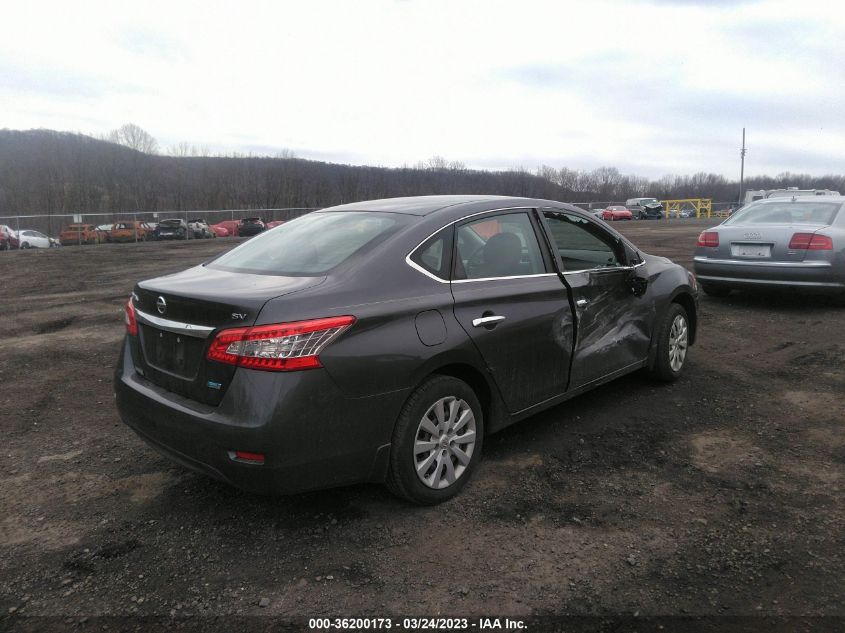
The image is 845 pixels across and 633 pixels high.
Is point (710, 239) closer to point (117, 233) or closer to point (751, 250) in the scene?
point (751, 250)

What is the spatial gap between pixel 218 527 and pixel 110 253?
2067 cm

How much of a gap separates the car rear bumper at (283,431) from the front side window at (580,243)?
179 centimetres

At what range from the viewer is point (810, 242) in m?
7.92

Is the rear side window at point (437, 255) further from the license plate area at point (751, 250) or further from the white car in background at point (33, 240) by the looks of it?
the white car in background at point (33, 240)

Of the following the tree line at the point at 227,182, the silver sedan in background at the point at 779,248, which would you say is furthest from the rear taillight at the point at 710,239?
the tree line at the point at 227,182

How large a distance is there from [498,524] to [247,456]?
4.26 ft

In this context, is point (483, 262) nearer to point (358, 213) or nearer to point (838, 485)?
point (358, 213)

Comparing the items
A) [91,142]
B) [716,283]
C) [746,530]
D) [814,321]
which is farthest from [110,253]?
[91,142]

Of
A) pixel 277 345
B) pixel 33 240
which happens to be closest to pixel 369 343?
pixel 277 345

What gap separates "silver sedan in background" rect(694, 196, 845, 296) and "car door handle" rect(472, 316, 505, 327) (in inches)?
241

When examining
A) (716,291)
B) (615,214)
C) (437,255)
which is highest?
(615,214)

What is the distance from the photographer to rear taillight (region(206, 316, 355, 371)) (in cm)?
276

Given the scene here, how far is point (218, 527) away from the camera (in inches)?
126

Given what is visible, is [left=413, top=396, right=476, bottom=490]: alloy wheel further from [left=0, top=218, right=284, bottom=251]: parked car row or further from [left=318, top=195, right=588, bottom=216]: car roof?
[left=0, top=218, right=284, bottom=251]: parked car row
